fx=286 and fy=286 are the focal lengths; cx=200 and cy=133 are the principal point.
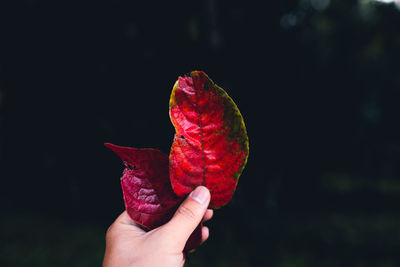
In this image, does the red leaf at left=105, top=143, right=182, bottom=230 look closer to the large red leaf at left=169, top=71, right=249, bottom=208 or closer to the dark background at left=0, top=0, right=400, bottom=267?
the large red leaf at left=169, top=71, right=249, bottom=208

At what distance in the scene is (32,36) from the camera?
3783 mm

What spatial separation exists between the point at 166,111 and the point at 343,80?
8.30 feet

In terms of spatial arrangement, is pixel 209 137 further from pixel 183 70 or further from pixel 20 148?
pixel 20 148

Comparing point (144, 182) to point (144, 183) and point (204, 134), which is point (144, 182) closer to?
point (144, 183)

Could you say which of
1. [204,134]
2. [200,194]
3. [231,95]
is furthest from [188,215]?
[231,95]

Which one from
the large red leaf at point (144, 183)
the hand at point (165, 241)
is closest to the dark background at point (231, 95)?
the hand at point (165, 241)

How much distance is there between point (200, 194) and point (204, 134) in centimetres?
17

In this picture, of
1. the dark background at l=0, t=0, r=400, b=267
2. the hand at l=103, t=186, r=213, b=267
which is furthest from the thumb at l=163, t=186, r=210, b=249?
the dark background at l=0, t=0, r=400, b=267

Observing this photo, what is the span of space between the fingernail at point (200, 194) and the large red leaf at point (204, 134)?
0.08ft

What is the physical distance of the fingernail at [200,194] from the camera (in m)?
0.77

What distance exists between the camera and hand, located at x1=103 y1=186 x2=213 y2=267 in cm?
79

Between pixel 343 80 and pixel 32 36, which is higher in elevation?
pixel 32 36

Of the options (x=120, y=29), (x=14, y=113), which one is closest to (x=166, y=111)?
(x=120, y=29)

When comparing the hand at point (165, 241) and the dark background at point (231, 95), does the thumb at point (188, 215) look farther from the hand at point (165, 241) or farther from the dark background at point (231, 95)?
the dark background at point (231, 95)
